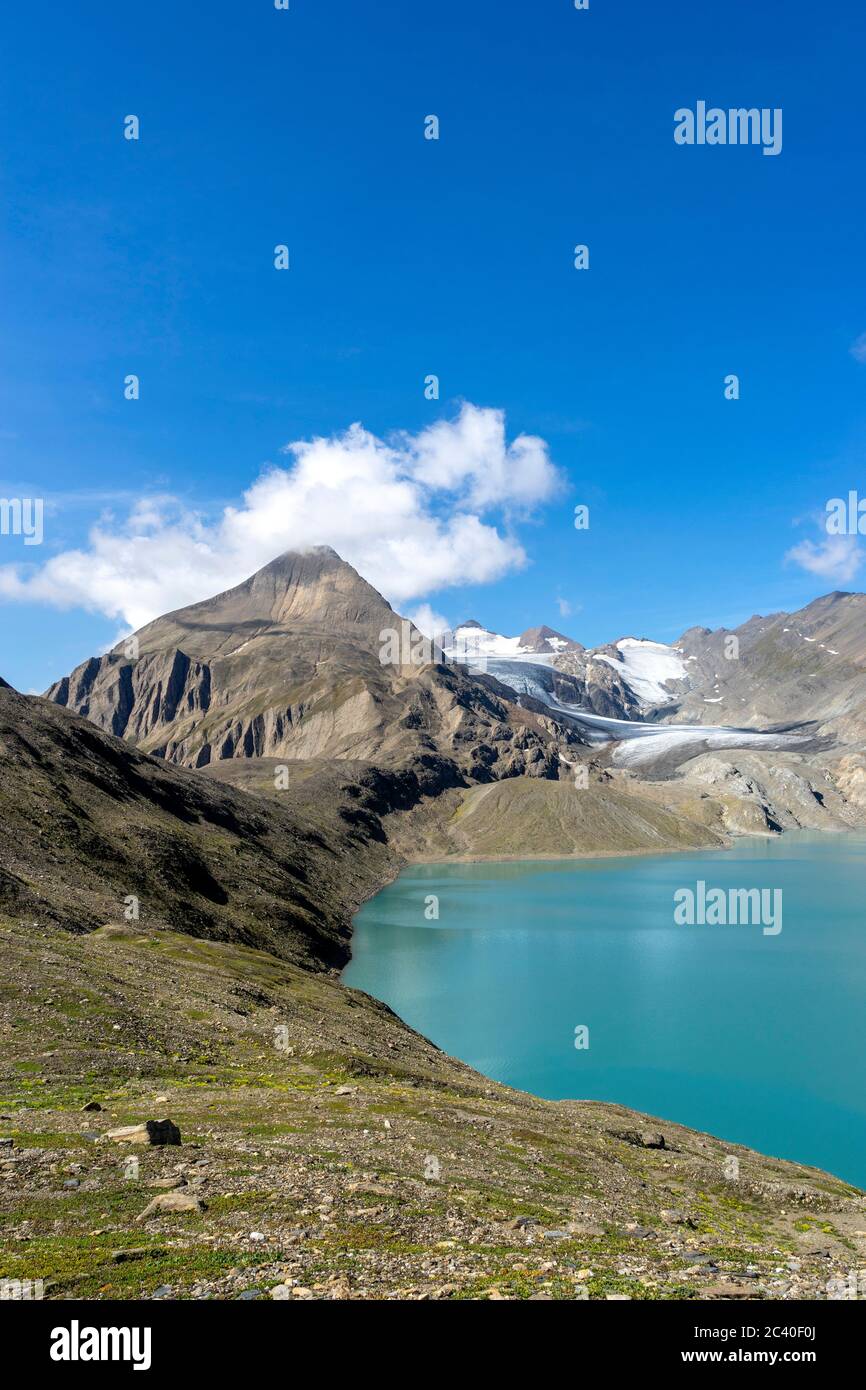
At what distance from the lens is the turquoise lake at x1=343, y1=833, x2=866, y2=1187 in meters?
60.4

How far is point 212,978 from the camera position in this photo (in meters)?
56.5

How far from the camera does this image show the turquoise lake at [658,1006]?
198 ft

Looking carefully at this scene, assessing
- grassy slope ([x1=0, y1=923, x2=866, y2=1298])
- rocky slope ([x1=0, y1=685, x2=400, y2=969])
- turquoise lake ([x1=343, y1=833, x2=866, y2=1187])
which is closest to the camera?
grassy slope ([x1=0, y1=923, x2=866, y2=1298])

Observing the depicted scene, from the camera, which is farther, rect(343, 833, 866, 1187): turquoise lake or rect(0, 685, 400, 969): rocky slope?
rect(0, 685, 400, 969): rocky slope

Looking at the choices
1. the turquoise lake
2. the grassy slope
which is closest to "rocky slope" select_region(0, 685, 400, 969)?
the turquoise lake

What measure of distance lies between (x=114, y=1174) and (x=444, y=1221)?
8625 mm

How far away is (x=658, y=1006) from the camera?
88.7 m

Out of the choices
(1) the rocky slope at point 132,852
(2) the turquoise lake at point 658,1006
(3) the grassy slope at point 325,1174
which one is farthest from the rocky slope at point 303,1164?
(2) the turquoise lake at point 658,1006

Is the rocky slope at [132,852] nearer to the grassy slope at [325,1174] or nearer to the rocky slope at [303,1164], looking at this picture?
the rocky slope at [303,1164]

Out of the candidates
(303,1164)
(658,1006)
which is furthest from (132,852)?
(303,1164)

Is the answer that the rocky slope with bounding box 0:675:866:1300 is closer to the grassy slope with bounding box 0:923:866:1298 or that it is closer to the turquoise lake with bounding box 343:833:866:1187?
the grassy slope with bounding box 0:923:866:1298
